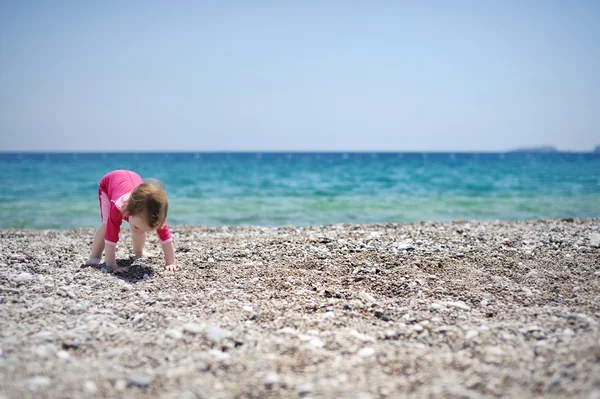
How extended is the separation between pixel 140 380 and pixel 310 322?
4.86ft

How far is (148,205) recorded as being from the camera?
4.68 metres

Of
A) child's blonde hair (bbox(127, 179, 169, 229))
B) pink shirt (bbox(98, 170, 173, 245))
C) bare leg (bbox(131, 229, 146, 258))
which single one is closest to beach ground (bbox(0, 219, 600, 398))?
bare leg (bbox(131, 229, 146, 258))

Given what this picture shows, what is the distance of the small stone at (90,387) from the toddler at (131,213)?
2.43 meters

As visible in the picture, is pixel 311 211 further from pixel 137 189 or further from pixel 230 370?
pixel 230 370

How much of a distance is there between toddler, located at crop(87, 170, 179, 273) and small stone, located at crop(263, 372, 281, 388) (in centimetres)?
271

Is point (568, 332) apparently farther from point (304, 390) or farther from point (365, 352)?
point (304, 390)

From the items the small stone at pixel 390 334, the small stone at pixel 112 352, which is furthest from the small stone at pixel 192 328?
the small stone at pixel 390 334

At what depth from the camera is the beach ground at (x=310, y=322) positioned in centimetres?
250

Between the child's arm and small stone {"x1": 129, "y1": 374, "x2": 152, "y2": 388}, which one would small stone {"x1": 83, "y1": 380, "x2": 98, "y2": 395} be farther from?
the child's arm

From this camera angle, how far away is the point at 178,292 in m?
4.36

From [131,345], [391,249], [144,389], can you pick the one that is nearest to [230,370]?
[144,389]

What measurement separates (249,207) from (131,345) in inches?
471

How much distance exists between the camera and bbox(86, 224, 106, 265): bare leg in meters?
5.24

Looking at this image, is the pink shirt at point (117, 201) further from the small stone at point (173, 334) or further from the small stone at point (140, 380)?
the small stone at point (140, 380)
